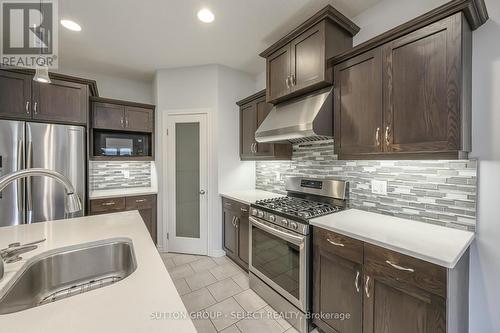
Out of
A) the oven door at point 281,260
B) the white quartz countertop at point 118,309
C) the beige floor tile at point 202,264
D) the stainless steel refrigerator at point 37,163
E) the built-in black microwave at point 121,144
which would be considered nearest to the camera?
the white quartz countertop at point 118,309

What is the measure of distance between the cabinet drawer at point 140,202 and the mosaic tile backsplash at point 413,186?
2.45 metres

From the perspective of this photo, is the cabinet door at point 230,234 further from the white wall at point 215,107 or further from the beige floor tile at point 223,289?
the beige floor tile at point 223,289

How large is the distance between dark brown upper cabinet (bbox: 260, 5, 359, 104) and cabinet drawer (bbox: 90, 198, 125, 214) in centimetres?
253

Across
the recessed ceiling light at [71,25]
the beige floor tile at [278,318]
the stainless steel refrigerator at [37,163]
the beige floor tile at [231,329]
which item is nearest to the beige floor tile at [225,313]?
the beige floor tile at [231,329]

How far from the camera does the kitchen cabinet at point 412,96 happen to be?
1.31m

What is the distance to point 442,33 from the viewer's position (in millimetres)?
1351

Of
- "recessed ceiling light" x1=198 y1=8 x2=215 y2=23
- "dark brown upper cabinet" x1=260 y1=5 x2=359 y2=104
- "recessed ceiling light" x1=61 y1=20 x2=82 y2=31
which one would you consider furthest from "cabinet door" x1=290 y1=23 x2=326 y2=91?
"recessed ceiling light" x1=61 y1=20 x2=82 y2=31

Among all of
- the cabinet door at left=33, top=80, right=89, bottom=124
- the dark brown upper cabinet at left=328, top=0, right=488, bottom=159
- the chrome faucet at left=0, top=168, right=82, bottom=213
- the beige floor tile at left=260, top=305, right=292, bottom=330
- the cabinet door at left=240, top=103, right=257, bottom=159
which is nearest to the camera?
the chrome faucet at left=0, top=168, right=82, bottom=213

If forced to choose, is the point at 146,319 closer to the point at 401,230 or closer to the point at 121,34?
the point at 401,230

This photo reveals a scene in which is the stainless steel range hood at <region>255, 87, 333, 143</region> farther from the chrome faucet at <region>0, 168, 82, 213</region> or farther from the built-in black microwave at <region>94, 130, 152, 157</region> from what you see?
the built-in black microwave at <region>94, 130, 152, 157</region>

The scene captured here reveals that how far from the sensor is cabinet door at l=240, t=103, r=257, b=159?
3.04m

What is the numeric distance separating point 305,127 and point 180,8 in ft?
5.25

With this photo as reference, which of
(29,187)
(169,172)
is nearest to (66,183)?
(29,187)

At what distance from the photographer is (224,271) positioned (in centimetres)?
281
